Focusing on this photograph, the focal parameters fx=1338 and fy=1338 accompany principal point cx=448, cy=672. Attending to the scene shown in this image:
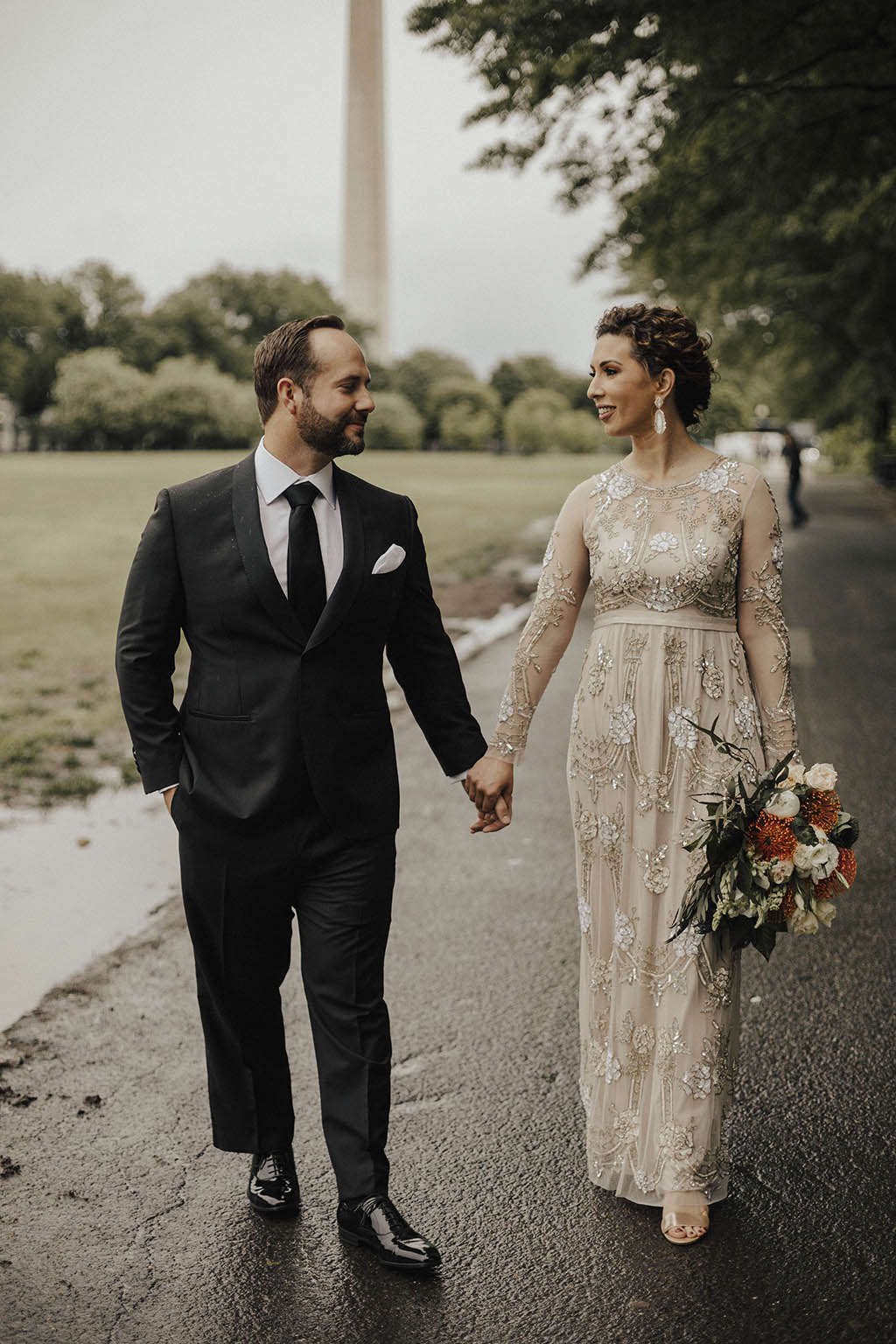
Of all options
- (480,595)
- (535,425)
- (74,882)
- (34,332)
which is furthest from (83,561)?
(535,425)

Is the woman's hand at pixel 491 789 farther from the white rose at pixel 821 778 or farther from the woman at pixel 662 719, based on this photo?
the white rose at pixel 821 778

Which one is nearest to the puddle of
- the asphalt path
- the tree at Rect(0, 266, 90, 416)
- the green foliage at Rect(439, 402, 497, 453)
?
the asphalt path

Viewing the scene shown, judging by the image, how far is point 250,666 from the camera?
10.7 ft

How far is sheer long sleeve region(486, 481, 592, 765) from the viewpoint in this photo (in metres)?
Result: 3.75

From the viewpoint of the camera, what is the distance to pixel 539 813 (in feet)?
24.6

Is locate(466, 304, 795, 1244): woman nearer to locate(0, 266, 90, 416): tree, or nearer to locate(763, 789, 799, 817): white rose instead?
locate(763, 789, 799, 817): white rose

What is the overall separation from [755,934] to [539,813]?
4128mm

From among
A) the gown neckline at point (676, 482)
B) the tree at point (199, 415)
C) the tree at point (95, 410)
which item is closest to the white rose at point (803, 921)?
the gown neckline at point (676, 482)

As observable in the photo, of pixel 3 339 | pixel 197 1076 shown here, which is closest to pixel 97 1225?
pixel 197 1076

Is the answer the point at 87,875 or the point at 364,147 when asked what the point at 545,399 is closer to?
the point at 364,147

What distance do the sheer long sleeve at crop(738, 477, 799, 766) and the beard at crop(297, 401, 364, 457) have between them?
108 cm

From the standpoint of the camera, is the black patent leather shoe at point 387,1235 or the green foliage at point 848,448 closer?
the black patent leather shoe at point 387,1235

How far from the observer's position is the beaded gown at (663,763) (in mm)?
3516

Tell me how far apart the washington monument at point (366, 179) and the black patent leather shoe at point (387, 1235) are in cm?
8384
